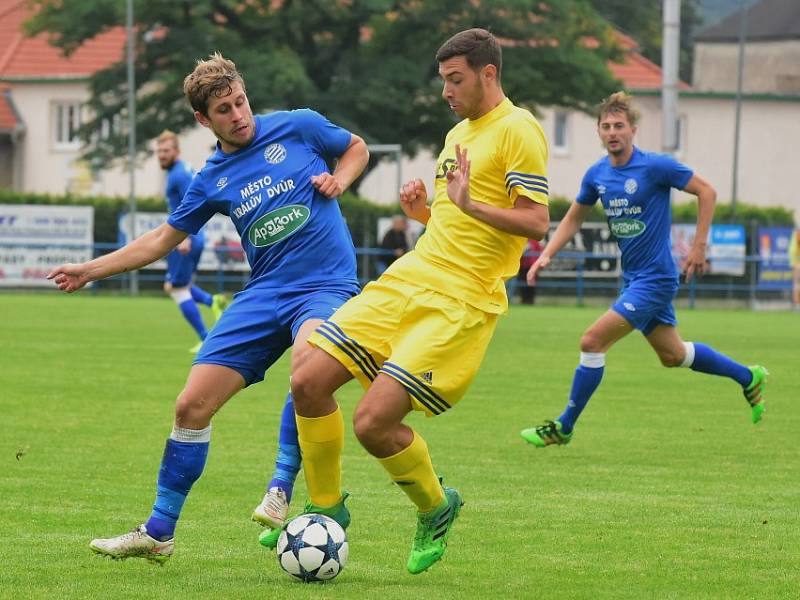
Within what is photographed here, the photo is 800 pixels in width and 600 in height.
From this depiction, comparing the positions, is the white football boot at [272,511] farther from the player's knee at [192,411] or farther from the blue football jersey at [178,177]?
the blue football jersey at [178,177]

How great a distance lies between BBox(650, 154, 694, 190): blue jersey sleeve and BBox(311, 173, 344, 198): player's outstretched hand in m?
4.08

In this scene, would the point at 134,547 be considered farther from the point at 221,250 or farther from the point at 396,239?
the point at 221,250

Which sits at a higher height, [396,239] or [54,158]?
[396,239]

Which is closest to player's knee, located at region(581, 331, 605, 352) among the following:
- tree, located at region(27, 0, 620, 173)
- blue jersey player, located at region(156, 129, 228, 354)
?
blue jersey player, located at region(156, 129, 228, 354)

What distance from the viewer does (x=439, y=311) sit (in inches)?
230

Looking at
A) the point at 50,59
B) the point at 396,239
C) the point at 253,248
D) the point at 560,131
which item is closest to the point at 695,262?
the point at 253,248

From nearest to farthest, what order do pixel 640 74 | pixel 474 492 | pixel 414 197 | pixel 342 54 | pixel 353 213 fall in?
1. pixel 414 197
2. pixel 474 492
3. pixel 353 213
4. pixel 342 54
5. pixel 640 74

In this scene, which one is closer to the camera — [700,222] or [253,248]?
[253,248]

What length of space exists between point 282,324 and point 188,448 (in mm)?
650

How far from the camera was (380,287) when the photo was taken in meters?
5.96

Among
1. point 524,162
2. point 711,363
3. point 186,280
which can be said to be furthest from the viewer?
point 186,280

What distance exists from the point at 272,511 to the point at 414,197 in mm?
1462

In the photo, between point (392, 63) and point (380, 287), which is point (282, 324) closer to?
point (380, 287)

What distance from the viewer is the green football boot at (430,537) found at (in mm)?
5840
